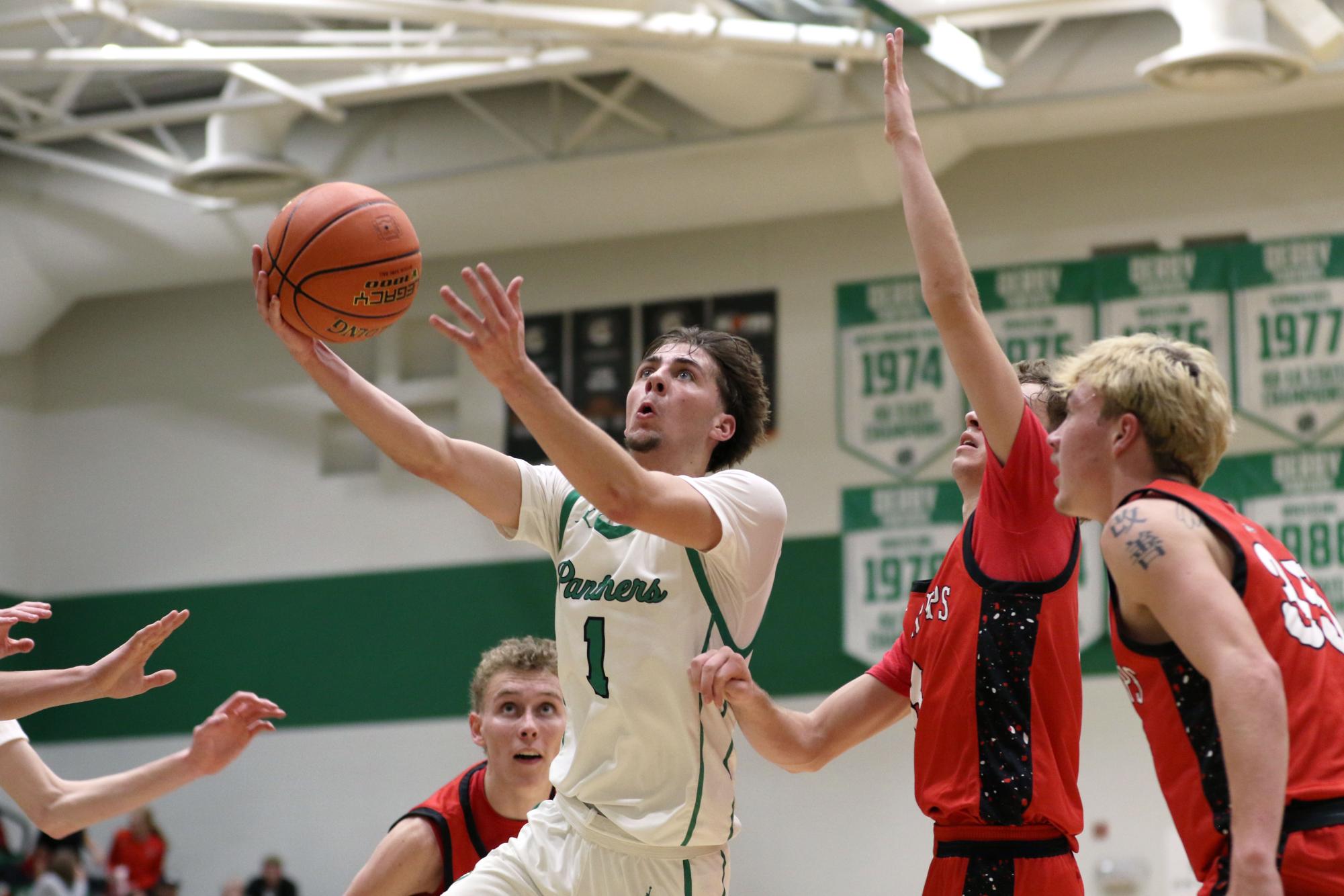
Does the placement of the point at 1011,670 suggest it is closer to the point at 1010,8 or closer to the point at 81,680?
the point at 81,680

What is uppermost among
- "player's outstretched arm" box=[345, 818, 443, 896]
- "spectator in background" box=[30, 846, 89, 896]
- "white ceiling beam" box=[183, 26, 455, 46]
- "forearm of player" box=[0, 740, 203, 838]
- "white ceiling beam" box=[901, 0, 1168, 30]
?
"white ceiling beam" box=[183, 26, 455, 46]

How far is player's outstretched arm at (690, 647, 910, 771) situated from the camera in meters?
4.07

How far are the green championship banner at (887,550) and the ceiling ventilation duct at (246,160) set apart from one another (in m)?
6.06

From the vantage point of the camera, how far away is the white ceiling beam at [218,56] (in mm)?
12844

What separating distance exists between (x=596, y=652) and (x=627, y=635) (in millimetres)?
95

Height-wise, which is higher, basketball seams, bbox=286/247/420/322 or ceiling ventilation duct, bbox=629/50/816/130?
ceiling ventilation duct, bbox=629/50/816/130

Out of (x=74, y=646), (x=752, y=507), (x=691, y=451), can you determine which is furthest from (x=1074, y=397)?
(x=74, y=646)

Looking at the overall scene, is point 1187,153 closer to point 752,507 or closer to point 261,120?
point 261,120

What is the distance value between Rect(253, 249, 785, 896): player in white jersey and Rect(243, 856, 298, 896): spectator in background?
39.0ft

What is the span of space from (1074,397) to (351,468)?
14.4 meters

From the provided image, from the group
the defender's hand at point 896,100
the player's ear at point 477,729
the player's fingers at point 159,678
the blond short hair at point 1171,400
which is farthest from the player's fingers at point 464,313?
the player's ear at point 477,729

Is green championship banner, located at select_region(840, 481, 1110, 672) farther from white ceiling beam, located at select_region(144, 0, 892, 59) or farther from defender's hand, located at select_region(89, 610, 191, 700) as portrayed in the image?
defender's hand, located at select_region(89, 610, 191, 700)

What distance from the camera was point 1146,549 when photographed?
125 inches

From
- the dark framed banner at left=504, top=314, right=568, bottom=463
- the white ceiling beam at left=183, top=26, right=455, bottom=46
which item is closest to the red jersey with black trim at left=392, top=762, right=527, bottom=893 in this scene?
the white ceiling beam at left=183, top=26, right=455, bottom=46
